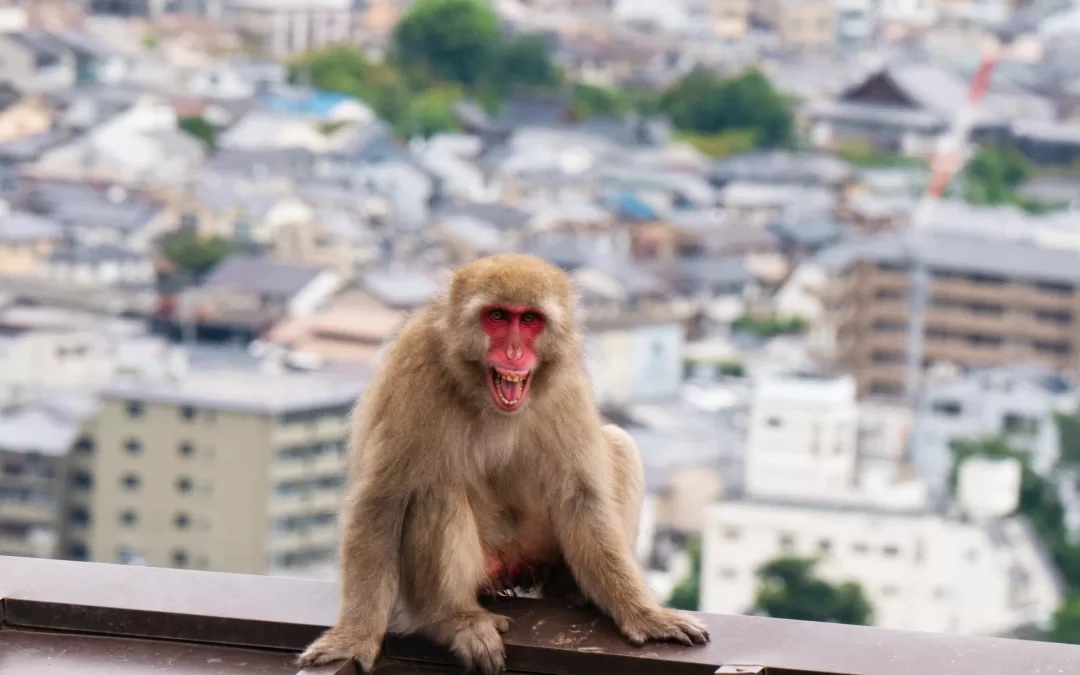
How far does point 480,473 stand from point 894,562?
1469 centimetres

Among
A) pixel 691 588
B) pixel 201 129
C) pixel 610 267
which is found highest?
pixel 201 129

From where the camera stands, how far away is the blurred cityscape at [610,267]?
16.3 metres

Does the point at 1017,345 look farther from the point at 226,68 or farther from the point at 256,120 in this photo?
Answer: the point at 226,68

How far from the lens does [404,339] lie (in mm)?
1620

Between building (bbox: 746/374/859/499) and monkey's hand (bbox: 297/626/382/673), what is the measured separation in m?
15.4

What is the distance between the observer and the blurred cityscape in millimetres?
16266

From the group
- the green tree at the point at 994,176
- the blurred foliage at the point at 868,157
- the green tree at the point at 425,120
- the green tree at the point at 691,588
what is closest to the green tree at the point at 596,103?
the green tree at the point at 425,120

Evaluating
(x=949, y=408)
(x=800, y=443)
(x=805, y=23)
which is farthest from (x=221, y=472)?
(x=805, y=23)

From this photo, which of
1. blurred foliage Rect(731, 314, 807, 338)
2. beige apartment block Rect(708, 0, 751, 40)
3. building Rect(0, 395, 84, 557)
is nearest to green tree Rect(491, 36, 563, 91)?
beige apartment block Rect(708, 0, 751, 40)

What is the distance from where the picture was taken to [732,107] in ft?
106

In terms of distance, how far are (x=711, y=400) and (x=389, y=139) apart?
9.17 meters

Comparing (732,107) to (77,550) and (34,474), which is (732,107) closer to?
(34,474)

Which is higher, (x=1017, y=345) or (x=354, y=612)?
(x=354, y=612)

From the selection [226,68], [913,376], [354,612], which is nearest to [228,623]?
[354,612]
